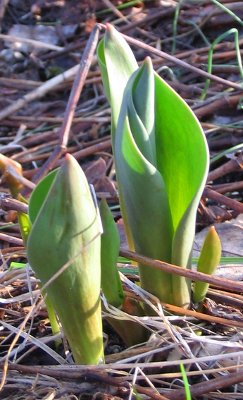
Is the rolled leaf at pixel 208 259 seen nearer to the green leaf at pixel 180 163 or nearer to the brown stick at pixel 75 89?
the green leaf at pixel 180 163

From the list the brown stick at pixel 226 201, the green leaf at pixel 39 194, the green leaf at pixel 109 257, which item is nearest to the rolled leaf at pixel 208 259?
the green leaf at pixel 109 257

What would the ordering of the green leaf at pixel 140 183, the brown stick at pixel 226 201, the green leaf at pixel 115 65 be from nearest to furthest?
the green leaf at pixel 140 183
the green leaf at pixel 115 65
the brown stick at pixel 226 201

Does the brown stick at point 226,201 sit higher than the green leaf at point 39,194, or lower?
lower

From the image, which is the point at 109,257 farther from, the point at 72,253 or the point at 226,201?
the point at 226,201

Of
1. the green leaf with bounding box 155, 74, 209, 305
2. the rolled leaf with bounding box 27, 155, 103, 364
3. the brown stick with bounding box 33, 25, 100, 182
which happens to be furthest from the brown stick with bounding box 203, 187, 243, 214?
the rolled leaf with bounding box 27, 155, 103, 364

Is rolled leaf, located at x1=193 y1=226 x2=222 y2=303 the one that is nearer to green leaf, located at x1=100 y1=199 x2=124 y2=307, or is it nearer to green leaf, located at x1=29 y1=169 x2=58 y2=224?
green leaf, located at x1=100 y1=199 x2=124 y2=307

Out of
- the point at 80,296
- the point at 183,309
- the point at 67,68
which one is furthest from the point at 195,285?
the point at 67,68

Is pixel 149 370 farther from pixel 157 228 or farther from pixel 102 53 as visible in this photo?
pixel 102 53

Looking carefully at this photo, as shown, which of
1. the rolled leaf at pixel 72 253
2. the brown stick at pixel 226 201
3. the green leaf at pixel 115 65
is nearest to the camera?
the rolled leaf at pixel 72 253
